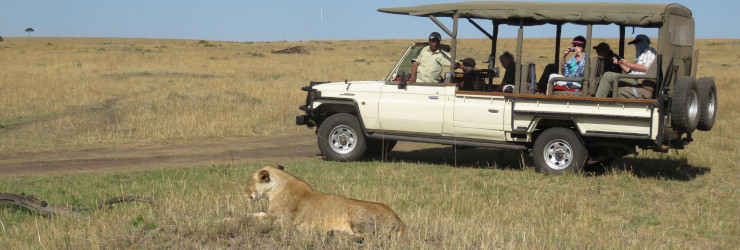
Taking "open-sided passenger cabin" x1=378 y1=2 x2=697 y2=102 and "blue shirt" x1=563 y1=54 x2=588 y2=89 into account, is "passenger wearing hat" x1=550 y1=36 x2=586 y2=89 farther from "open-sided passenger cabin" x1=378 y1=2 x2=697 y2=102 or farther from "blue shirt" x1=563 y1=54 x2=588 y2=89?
"open-sided passenger cabin" x1=378 y1=2 x2=697 y2=102

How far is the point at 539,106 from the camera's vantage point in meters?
9.66

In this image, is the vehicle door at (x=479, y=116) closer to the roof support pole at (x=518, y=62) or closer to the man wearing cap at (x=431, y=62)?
the roof support pole at (x=518, y=62)

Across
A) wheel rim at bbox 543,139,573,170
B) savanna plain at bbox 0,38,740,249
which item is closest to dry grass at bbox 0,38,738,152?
savanna plain at bbox 0,38,740,249

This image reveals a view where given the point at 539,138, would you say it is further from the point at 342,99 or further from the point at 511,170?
the point at 342,99

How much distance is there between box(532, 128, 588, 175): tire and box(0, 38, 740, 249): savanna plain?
24 centimetres

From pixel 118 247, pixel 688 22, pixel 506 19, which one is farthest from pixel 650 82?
pixel 118 247

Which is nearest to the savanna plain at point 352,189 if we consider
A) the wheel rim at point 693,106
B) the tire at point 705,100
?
the tire at point 705,100

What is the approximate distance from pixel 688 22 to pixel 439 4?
3121 millimetres

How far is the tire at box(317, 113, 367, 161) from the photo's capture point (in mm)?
10859

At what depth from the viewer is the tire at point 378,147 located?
11367mm

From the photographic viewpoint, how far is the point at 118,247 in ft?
18.0

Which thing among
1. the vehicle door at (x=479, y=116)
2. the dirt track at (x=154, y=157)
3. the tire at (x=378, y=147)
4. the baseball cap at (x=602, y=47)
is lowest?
the dirt track at (x=154, y=157)

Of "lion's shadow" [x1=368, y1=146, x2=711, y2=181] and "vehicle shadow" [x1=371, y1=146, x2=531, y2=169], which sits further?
"vehicle shadow" [x1=371, y1=146, x2=531, y2=169]

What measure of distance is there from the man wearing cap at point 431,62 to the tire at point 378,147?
1203mm
